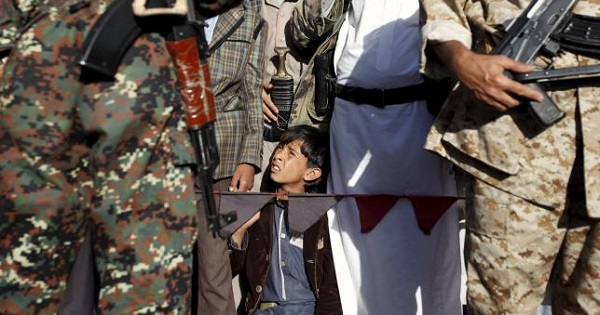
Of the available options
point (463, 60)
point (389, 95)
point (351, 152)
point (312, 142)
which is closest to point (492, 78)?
point (463, 60)

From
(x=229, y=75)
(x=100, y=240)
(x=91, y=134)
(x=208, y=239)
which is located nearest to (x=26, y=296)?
(x=100, y=240)

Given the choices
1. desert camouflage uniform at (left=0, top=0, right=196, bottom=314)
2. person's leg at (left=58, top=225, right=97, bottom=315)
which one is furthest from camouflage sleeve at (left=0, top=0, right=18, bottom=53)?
person's leg at (left=58, top=225, right=97, bottom=315)

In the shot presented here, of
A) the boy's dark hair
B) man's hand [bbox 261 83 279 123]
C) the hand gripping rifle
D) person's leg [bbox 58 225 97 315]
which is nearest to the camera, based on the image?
the hand gripping rifle

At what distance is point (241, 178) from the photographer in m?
3.48

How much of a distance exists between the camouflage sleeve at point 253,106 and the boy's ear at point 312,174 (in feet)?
0.86

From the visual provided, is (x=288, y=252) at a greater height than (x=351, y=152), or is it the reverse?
(x=351, y=152)

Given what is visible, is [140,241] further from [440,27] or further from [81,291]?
[440,27]

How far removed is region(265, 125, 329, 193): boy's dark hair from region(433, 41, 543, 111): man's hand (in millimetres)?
1310

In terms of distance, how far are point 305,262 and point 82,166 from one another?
5.23 feet

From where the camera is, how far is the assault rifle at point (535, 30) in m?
2.29

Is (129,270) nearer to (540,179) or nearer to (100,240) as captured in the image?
(100,240)

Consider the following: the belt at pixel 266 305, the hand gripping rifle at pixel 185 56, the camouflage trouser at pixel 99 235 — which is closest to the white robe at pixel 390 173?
the belt at pixel 266 305

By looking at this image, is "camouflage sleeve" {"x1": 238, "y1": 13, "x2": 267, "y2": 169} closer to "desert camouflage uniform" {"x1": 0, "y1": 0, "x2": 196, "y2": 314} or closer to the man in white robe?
the man in white robe

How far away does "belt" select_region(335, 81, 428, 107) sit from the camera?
3252 mm
